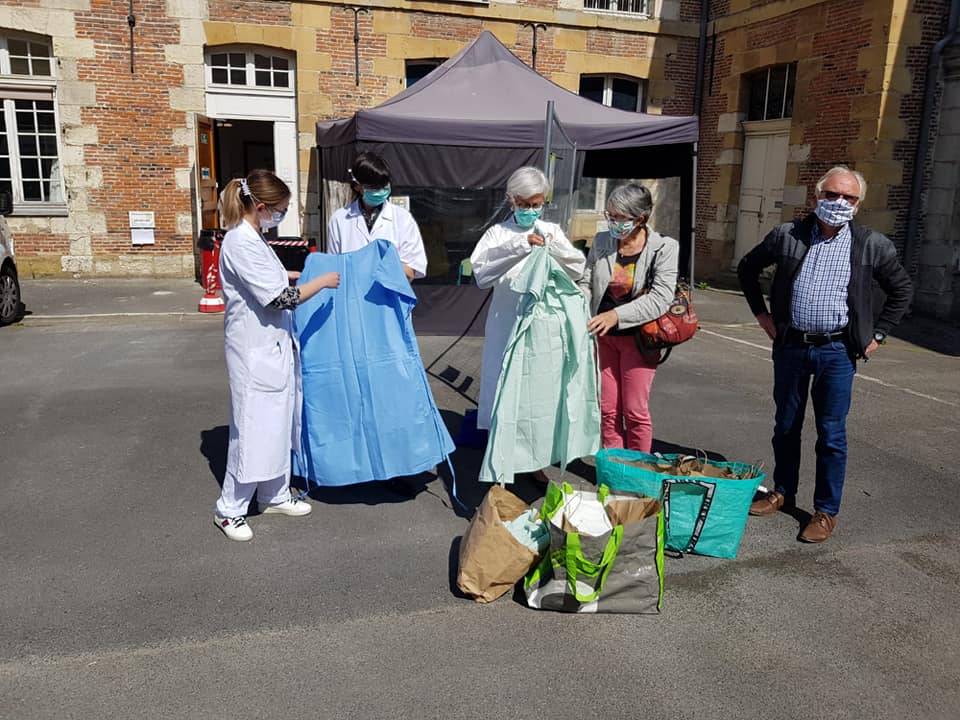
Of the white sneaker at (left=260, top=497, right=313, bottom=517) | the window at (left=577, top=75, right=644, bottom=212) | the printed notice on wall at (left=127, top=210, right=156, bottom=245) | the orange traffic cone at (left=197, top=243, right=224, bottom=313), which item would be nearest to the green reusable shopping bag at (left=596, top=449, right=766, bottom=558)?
the white sneaker at (left=260, top=497, right=313, bottom=517)

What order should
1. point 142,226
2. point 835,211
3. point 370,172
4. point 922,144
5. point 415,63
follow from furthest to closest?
point 415,63, point 142,226, point 922,144, point 370,172, point 835,211

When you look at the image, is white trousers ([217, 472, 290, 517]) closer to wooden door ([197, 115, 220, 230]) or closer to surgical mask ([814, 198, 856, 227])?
surgical mask ([814, 198, 856, 227])

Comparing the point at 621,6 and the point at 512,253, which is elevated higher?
the point at 621,6

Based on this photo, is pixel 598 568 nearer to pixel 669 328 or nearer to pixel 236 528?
pixel 669 328

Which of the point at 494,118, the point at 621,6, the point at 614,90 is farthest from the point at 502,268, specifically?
the point at 621,6

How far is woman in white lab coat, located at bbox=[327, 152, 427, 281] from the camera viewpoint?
4.79 meters

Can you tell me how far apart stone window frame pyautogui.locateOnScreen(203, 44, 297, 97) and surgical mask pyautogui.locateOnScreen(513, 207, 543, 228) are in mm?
10521

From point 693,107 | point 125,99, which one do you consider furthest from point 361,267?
point 693,107

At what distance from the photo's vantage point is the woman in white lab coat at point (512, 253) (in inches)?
164

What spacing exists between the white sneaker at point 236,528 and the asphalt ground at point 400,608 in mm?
60

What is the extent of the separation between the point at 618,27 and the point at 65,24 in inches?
377

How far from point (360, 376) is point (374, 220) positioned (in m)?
1.28

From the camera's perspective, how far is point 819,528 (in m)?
4.07

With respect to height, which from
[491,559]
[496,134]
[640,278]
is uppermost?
[496,134]
